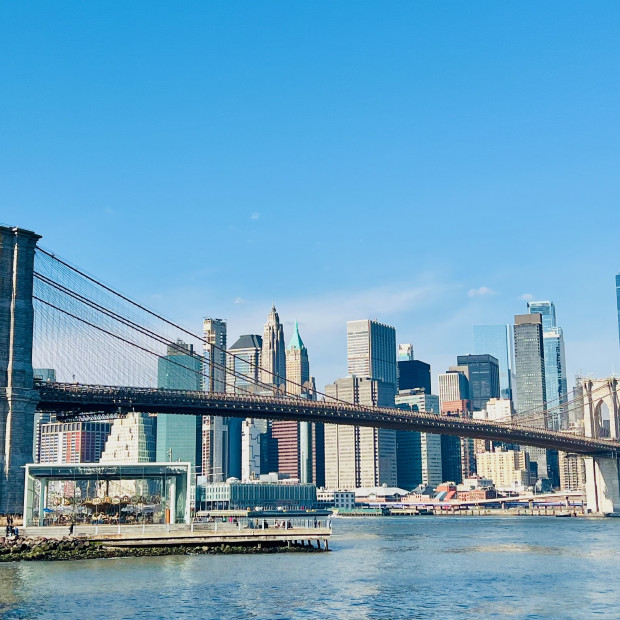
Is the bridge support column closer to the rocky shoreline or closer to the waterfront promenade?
the waterfront promenade

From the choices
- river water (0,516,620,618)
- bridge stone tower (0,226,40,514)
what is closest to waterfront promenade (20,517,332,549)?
river water (0,516,620,618)

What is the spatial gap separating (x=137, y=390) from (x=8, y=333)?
52.0 ft

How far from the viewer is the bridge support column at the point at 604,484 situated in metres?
149

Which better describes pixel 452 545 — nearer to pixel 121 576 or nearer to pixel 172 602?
pixel 121 576

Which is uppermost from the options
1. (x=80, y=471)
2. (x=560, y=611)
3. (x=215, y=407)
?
(x=215, y=407)

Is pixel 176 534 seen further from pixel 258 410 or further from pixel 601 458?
pixel 601 458

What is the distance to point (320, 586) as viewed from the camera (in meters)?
49.4

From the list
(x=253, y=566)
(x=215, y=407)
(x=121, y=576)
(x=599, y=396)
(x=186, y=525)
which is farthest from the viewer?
(x=599, y=396)

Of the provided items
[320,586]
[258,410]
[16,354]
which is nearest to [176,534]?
[320,586]

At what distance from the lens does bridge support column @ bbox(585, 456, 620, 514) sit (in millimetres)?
148750

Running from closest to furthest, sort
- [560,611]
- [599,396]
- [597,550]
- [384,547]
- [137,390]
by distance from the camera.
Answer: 1. [560,611]
2. [597,550]
3. [384,547]
4. [137,390]
5. [599,396]

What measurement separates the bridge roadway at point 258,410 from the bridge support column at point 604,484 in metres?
8.07

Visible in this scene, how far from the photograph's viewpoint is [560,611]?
42.2 m

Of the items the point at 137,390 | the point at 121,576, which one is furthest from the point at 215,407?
the point at 121,576
